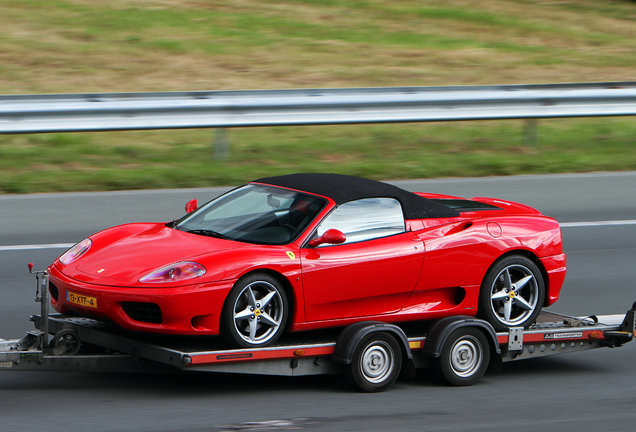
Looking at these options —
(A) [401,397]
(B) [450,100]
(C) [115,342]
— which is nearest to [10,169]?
(B) [450,100]

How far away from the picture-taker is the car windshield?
6562mm

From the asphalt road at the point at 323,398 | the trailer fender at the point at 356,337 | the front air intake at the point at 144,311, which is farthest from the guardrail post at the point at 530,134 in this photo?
the front air intake at the point at 144,311

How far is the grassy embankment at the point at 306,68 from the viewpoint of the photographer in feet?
43.5

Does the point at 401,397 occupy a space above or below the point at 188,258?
below

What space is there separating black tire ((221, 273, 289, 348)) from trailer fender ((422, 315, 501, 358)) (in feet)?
3.50

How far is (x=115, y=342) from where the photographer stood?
243 inches

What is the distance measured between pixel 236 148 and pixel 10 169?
3262 millimetres

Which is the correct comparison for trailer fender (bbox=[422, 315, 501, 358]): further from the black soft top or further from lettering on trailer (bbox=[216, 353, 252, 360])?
lettering on trailer (bbox=[216, 353, 252, 360])

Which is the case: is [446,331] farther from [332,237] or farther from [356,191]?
[356,191]

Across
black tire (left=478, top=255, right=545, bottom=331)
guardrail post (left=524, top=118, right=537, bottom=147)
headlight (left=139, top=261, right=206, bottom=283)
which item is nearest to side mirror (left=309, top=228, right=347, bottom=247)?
headlight (left=139, top=261, right=206, bottom=283)

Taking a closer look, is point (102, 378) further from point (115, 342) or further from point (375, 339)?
point (375, 339)

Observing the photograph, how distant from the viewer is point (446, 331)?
259 inches

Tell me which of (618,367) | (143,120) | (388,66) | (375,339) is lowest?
(618,367)

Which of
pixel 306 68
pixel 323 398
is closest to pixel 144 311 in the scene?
pixel 323 398
